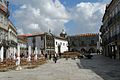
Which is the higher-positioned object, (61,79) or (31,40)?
(31,40)

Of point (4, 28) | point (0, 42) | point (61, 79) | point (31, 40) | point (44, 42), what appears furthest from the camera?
point (31, 40)

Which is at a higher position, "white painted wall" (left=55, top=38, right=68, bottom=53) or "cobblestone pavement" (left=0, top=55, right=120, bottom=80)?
"white painted wall" (left=55, top=38, right=68, bottom=53)

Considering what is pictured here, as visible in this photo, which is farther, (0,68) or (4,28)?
(4,28)

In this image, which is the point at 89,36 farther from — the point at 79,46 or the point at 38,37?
the point at 38,37

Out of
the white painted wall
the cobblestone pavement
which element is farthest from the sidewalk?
the white painted wall

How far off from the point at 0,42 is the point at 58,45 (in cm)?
5137

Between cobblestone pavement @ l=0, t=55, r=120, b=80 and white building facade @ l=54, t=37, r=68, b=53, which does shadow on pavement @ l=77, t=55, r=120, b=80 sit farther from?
white building facade @ l=54, t=37, r=68, b=53

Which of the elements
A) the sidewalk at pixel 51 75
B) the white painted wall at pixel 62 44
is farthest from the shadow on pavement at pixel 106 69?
the white painted wall at pixel 62 44

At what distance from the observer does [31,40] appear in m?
97.7

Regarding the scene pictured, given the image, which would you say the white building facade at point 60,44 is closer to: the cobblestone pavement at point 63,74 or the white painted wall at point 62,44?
the white painted wall at point 62,44

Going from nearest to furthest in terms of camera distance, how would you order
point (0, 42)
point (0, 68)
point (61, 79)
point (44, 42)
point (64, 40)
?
point (61, 79), point (0, 68), point (0, 42), point (44, 42), point (64, 40)

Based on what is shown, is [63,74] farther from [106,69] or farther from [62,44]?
[62,44]

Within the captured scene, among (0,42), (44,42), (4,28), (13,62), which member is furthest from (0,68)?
(44,42)

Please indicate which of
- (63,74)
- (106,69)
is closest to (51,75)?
(63,74)
